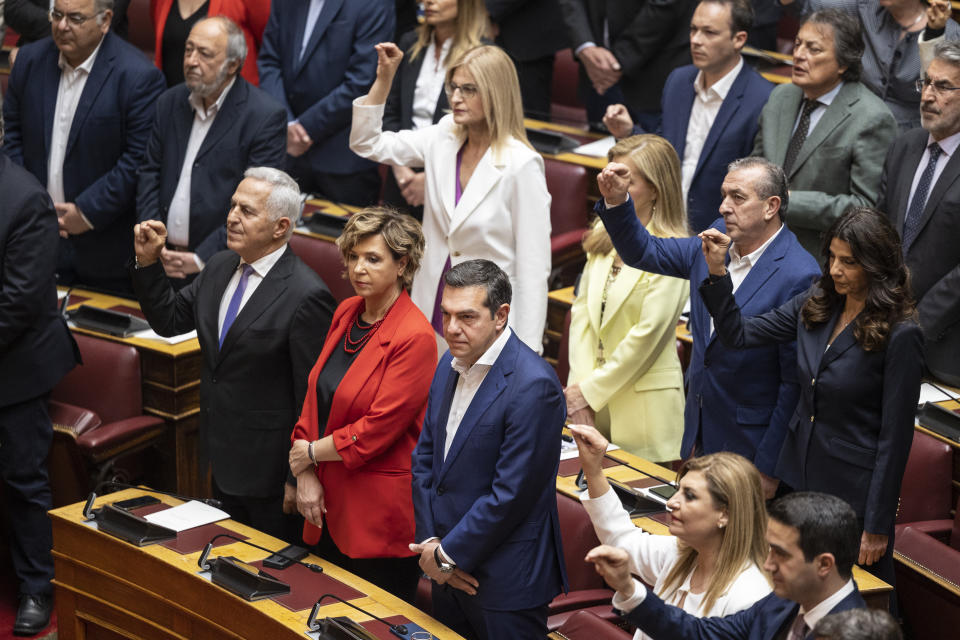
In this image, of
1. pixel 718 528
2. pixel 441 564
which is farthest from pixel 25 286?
pixel 718 528

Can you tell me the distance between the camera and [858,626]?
184 cm

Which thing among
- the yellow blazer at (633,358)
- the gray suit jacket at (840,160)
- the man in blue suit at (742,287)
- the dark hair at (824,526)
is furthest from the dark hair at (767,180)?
the dark hair at (824,526)

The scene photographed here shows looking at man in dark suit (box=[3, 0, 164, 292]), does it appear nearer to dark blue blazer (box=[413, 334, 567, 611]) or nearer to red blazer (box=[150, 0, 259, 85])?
red blazer (box=[150, 0, 259, 85])

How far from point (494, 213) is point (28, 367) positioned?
1.40 m

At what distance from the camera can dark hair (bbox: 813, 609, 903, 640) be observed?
1.83 meters

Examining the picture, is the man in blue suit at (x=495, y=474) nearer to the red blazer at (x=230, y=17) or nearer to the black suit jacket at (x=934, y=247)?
the black suit jacket at (x=934, y=247)

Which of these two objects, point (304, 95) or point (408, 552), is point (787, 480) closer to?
point (408, 552)

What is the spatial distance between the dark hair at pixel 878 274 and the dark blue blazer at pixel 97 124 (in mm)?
2625

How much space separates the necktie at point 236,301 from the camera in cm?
320

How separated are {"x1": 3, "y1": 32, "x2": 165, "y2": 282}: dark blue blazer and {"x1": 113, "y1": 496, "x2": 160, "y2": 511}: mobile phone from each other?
143 cm

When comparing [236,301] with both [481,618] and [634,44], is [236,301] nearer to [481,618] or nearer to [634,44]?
[481,618]

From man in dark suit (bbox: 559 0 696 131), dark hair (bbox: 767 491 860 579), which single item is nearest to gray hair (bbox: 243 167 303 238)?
dark hair (bbox: 767 491 860 579)

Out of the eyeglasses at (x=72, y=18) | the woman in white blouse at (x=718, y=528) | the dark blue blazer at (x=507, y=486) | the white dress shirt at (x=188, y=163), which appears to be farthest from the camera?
the eyeglasses at (x=72, y=18)

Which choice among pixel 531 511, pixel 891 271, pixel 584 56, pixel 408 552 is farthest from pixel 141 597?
pixel 584 56
